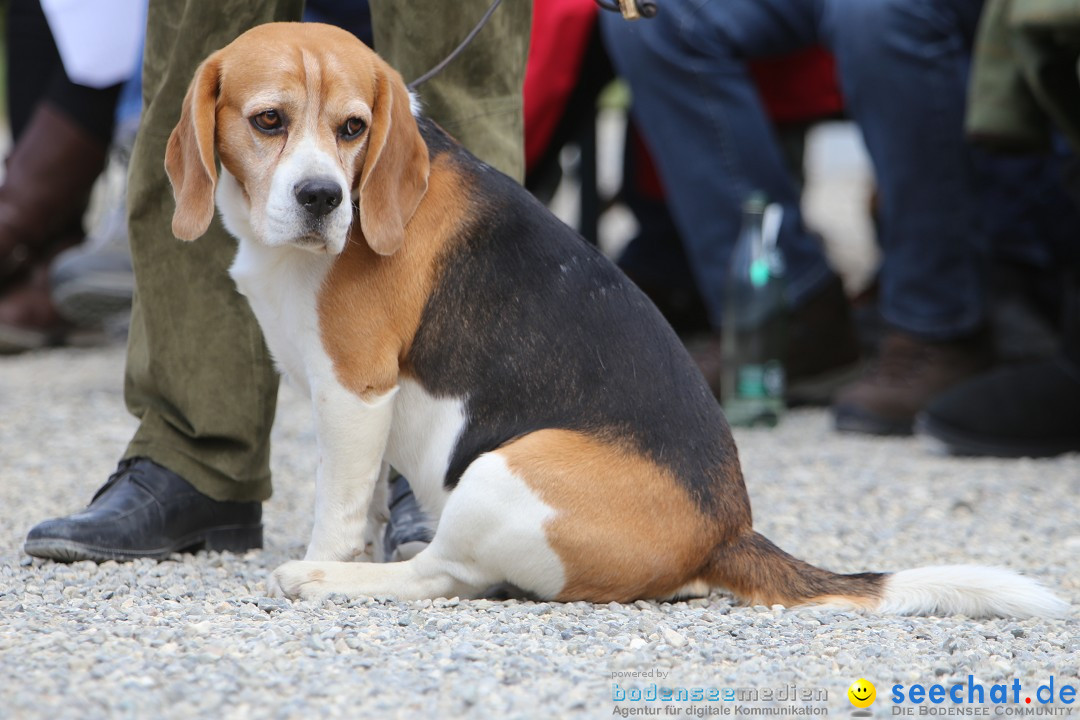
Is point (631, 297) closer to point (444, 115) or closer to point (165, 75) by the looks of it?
point (444, 115)

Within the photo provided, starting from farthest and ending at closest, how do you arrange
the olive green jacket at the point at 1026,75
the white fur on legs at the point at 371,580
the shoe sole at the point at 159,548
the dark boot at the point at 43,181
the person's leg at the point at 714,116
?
the dark boot at the point at 43,181 → the person's leg at the point at 714,116 → the olive green jacket at the point at 1026,75 → the shoe sole at the point at 159,548 → the white fur on legs at the point at 371,580

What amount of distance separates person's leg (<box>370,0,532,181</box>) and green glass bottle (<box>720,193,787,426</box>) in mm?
2337

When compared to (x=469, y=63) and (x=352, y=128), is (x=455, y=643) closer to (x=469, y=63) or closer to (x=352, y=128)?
(x=352, y=128)

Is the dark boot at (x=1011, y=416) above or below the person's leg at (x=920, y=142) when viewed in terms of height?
below

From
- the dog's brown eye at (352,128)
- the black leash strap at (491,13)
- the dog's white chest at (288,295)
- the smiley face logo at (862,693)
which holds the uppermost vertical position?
the black leash strap at (491,13)

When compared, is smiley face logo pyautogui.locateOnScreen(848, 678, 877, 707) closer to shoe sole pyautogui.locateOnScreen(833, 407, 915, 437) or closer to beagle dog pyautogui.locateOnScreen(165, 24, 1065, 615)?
beagle dog pyautogui.locateOnScreen(165, 24, 1065, 615)

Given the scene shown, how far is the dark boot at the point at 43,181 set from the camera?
6312 mm

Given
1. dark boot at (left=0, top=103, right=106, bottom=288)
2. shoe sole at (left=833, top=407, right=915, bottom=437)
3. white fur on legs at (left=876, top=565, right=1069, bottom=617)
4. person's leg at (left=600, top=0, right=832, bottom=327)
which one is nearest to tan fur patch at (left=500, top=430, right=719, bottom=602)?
white fur on legs at (left=876, top=565, right=1069, bottom=617)

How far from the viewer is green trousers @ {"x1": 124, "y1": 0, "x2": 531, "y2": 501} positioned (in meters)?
3.13

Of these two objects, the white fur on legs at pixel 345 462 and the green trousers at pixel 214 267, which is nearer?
the white fur on legs at pixel 345 462

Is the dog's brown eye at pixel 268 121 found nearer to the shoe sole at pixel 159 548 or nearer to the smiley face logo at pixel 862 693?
the shoe sole at pixel 159 548

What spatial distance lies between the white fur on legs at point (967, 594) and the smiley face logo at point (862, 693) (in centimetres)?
51

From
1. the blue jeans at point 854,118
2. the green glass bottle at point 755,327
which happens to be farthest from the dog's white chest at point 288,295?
the blue jeans at point 854,118

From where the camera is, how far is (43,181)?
6.38 metres
